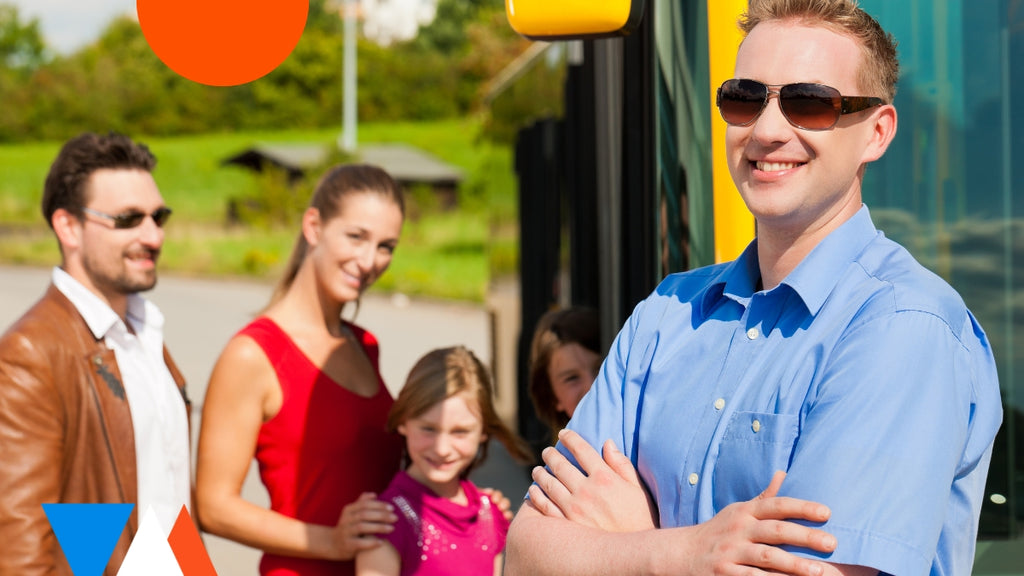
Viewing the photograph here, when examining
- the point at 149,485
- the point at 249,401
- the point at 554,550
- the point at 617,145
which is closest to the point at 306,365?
the point at 249,401

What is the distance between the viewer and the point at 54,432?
2828 mm

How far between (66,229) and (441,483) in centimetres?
126

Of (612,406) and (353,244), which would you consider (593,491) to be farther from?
(353,244)

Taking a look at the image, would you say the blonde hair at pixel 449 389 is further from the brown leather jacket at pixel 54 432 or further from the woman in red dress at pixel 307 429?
the brown leather jacket at pixel 54 432

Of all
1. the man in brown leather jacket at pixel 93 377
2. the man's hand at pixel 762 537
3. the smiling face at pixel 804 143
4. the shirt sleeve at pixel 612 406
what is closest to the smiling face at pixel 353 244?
the man in brown leather jacket at pixel 93 377

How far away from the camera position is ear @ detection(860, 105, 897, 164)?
5.87ft

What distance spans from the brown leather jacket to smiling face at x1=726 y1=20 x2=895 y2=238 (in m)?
1.85

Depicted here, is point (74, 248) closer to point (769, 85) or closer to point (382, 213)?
point (382, 213)

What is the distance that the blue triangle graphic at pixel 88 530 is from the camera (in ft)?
9.09

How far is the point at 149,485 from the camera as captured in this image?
10.2 ft

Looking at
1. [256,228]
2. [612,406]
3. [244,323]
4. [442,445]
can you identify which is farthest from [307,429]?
[256,228]

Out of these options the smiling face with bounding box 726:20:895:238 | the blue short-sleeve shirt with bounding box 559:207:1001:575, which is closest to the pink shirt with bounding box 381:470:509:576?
the blue short-sleeve shirt with bounding box 559:207:1001:575

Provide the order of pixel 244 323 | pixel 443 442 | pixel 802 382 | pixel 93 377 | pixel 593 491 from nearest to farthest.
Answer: pixel 802 382 → pixel 593 491 → pixel 93 377 → pixel 443 442 → pixel 244 323

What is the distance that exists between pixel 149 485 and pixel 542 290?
4065mm
